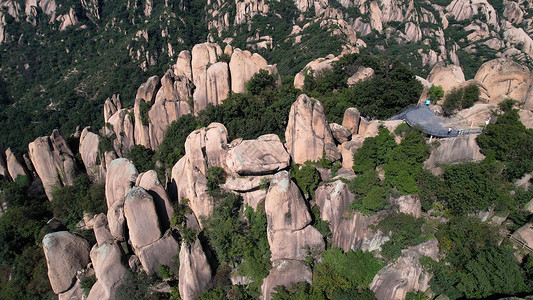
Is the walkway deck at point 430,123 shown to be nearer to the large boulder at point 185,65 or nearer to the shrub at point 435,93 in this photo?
the shrub at point 435,93

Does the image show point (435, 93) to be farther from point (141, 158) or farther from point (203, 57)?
point (141, 158)

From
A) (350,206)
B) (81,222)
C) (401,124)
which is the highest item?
(401,124)

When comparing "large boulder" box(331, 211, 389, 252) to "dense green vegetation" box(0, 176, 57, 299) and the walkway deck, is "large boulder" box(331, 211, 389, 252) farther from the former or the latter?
"dense green vegetation" box(0, 176, 57, 299)

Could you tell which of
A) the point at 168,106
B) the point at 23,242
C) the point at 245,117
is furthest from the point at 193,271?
the point at 168,106

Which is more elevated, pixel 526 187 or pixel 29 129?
pixel 526 187

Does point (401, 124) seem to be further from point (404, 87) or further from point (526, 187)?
point (526, 187)

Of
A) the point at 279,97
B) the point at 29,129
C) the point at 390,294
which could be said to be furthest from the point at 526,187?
the point at 29,129

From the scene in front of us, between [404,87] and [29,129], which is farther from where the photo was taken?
[29,129]

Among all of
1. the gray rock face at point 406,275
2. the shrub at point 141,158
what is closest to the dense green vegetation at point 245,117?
the shrub at point 141,158
